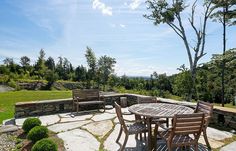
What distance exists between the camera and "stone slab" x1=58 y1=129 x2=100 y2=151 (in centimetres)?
335

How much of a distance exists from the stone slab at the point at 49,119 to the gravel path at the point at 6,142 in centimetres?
90

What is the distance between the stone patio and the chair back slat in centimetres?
79

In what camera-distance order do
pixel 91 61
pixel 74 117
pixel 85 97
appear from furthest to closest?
pixel 91 61 < pixel 85 97 < pixel 74 117

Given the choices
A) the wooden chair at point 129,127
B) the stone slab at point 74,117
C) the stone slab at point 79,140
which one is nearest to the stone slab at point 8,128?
the stone slab at point 74,117

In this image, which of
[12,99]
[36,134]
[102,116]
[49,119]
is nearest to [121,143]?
[36,134]

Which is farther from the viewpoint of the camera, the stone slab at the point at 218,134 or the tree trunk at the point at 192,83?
the tree trunk at the point at 192,83

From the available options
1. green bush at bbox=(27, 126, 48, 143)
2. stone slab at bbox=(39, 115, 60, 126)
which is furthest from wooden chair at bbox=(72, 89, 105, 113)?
green bush at bbox=(27, 126, 48, 143)

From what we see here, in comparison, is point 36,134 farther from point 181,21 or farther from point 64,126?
point 181,21

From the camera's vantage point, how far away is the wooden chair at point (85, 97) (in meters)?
6.22

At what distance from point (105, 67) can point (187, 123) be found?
1708cm

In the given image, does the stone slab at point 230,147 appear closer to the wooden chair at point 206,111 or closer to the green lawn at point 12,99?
the wooden chair at point 206,111

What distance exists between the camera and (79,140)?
12.1 feet

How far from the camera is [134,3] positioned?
907cm

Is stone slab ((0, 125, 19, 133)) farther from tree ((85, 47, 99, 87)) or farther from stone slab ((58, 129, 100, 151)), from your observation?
tree ((85, 47, 99, 87))
